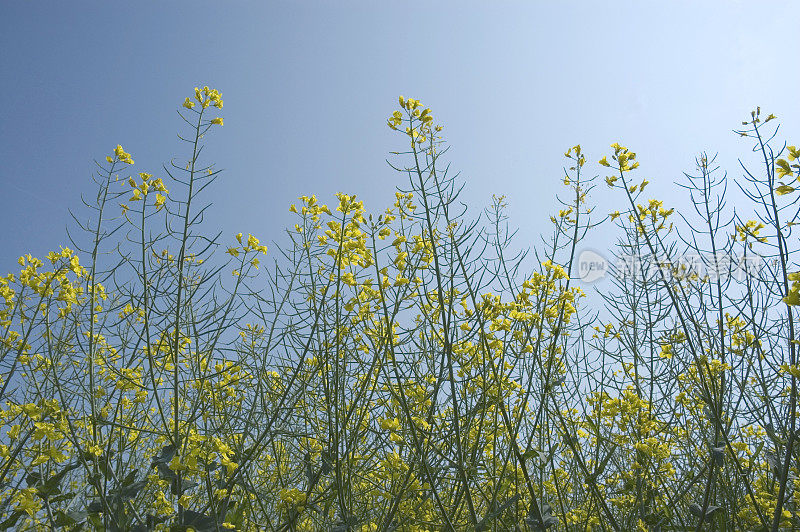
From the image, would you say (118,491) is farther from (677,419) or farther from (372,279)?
(677,419)

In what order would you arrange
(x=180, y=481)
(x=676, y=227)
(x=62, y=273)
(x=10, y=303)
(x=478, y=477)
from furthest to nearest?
(x=676, y=227), (x=10, y=303), (x=62, y=273), (x=478, y=477), (x=180, y=481)

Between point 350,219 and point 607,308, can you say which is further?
point 607,308

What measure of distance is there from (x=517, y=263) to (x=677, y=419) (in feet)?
5.29

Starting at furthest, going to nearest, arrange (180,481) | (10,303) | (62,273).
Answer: (10,303) < (62,273) < (180,481)

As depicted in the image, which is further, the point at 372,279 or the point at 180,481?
the point at 372,279

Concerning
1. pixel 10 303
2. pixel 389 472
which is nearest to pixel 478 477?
pixel 389 472

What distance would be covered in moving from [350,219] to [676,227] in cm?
220

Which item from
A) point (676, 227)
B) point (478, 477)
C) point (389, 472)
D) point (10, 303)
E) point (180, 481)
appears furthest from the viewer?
point (676, 227)

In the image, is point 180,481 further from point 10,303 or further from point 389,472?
point 10,303

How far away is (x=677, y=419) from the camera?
11.4 ft

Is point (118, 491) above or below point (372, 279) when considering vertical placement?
below

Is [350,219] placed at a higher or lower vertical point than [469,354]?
higher

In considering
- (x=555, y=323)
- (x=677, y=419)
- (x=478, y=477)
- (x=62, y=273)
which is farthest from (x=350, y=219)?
(x=677, y=419)

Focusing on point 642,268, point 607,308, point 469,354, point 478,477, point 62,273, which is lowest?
point 478,477
